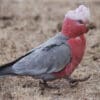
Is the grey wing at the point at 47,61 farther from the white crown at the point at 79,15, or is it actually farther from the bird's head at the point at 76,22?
the white crown at the point at 79,15

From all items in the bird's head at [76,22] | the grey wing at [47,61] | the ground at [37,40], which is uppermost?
the bird's head at [76,22]

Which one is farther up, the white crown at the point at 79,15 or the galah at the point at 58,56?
the white crown at the point at 79,15

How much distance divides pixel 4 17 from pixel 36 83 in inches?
126

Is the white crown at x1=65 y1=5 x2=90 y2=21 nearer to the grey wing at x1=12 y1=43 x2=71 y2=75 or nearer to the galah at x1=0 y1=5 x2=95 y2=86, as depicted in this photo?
the galah at x1=0 y1=5 x2=95 y2=86

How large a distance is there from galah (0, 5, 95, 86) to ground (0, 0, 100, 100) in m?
0.17

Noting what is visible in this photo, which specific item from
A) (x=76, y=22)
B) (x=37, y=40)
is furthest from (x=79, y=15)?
(x=37, y=40)

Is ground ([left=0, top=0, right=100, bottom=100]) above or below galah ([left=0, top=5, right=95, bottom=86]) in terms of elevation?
below

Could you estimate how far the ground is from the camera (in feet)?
19.4

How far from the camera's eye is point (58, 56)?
19.5 ft

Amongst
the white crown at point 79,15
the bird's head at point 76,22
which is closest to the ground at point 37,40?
the bird's head at point 76,22

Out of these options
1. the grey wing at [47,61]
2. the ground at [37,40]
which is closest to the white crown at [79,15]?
the grey wing at [47,61]

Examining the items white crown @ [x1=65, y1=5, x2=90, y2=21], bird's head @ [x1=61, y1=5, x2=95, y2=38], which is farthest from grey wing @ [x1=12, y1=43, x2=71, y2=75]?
white crown @ [x1=65, y1=5, x2=90, y2=21]

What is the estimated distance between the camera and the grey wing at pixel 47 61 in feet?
19.4

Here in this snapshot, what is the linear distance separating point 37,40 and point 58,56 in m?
2.27
